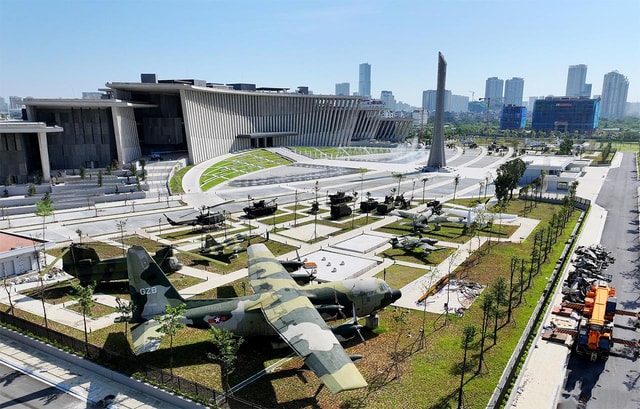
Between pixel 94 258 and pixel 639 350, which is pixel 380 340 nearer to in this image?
pixel 639 350

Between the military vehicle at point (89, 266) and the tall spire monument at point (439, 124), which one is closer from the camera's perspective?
the military vehicle at point (89, 266)

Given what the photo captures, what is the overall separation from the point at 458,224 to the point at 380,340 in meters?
42.1

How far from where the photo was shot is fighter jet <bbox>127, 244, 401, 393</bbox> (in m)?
25.1

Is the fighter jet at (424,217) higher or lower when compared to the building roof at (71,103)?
lower

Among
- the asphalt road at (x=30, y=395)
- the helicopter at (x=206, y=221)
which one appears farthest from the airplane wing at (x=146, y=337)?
the helicopter at (x=206, y=221)

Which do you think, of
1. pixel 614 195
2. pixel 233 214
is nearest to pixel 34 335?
pixel 233 214

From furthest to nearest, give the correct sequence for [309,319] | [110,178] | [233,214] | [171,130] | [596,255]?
[171,130] → [110,178] → [233,214] → [596,255] → [309,319]

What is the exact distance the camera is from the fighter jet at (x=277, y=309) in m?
25.1

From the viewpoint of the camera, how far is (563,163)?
119 m

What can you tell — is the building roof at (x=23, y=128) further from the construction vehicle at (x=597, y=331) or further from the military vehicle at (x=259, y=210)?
the construction vehicle at (x=597, y=331)

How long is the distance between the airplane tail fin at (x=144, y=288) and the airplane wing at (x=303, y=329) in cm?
735

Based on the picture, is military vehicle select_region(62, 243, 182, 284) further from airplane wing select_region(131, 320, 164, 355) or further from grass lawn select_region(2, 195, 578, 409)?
airplane wing select_region(131, 320, 164, 355)

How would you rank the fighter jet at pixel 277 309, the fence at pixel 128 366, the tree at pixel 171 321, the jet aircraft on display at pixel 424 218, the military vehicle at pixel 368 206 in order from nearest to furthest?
the fighter jet at pixel 277 309
the fence at pixel 128 366
the tree at pixel 171 321
the jet aircraft on display at pixel 424 218
the military vehicle at pixel 368 206

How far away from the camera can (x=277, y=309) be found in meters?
30.6
